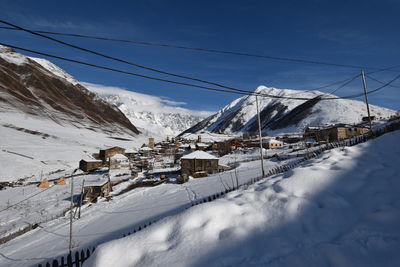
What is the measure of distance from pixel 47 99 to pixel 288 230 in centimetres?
15717

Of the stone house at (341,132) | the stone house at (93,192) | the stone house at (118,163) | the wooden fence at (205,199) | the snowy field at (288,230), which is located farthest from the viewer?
the stone house at (341,132)

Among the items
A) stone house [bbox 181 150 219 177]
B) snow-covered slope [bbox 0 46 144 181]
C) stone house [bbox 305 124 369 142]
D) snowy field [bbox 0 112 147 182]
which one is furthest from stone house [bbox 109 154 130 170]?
stone house [bbox 305 124 369 142]

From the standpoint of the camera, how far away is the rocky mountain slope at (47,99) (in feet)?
371

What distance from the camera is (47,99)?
429 ft

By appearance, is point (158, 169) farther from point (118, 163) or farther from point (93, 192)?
point (93, 192)

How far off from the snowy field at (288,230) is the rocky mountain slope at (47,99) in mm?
125001

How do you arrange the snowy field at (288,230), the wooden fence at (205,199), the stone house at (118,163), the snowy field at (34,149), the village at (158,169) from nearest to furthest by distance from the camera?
the snowy field at (288,230) < the wooden fence at (205,199) < the village at (158,169) < the snowy field at (34,149) < the stone house at (118,163)

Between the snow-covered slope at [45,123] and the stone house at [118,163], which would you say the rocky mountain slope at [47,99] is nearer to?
the snow-covered slope at [45,123]

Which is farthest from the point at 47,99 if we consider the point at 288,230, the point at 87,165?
the point at 288,230

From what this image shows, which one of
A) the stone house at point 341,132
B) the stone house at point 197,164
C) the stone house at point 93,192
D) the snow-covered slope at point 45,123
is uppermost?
the snow-covered slope at point 45,123

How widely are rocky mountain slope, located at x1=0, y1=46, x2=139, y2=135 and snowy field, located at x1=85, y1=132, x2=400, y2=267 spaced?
125 m

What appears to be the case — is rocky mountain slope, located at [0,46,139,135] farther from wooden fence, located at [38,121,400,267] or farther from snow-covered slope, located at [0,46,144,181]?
wooden fence, located at [38,121,400,267]

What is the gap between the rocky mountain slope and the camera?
371ft

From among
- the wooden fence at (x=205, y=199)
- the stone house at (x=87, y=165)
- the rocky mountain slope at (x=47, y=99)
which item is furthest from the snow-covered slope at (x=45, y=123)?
the wooden fence at (x=205, y=199)
